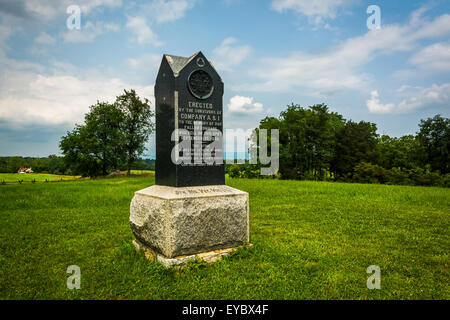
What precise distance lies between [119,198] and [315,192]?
991 cm

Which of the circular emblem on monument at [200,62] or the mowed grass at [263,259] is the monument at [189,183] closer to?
the circular emblem on monument at [200,62]

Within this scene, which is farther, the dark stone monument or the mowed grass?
the dark stone monument

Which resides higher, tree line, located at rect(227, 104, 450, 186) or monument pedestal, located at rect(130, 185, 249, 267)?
tree line, located at rect(227, 104, 450, 186)

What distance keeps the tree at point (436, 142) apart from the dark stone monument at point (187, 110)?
36674 mm

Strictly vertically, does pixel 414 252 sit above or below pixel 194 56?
below

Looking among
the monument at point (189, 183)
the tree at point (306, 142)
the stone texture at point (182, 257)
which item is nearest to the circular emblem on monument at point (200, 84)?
the monument at point (189, 183)

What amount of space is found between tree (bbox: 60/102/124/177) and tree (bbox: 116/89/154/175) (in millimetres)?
765

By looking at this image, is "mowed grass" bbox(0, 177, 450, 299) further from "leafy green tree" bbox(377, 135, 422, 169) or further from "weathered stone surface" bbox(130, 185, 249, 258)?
"leafy green tree" bbox(377, 135, 422, 169)

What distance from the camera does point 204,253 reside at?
4.86 m

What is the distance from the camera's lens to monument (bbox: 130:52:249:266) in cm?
463

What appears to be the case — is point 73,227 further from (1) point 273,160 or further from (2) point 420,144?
(2) point 420,144
